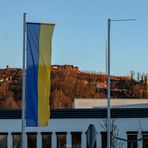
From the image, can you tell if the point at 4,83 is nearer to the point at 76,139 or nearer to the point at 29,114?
the point at 76,139

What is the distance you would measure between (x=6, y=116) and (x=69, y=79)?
8689cm

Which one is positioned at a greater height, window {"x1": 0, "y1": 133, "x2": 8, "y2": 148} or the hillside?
the hillside

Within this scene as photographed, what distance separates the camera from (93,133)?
73.6ft

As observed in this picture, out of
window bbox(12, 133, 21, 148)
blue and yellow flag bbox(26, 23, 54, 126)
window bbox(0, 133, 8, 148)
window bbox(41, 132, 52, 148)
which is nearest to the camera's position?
blue and yellow flag bbox(26, 23, 54, 126)

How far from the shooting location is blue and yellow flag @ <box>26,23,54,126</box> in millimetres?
23297

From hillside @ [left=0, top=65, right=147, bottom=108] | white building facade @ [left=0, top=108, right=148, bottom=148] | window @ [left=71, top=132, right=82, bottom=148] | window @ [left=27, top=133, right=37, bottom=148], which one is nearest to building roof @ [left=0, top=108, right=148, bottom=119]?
white building facade @ [left=0, top=108, right=148, bottom=148]

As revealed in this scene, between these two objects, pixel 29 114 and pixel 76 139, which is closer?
pixel 29 114

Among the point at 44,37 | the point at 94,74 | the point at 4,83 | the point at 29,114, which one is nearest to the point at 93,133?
the point at 29,114

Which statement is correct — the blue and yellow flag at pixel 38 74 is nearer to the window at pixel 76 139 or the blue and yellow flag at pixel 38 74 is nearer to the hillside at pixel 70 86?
the window at pixel 76 139

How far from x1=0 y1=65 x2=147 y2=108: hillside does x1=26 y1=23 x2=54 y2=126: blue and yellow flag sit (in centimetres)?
7948

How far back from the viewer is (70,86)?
124 meters

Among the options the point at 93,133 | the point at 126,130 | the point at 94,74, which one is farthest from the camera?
the point at 94,74

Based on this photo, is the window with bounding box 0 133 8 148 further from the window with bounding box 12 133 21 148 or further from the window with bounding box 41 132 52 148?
the window with bounding box 41 132 52 148

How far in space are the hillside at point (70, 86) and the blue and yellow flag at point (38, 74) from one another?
79480 millimetres
